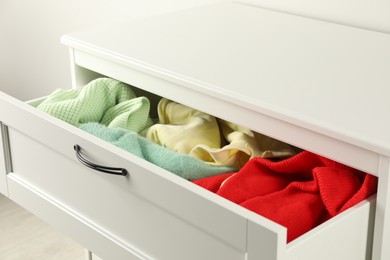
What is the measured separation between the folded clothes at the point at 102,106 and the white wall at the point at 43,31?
46 cm

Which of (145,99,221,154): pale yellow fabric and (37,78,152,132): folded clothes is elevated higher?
(37,78,152,132): folded clothes

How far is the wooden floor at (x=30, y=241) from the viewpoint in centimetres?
184

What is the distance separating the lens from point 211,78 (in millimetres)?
1030

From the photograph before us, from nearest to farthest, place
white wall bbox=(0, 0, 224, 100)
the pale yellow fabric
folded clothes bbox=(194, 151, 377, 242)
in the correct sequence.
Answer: folded clothes bbox=(194, 151, 377, 242) < the pale yellow fabric < white wall bbox=(0, 0, 224, 100)

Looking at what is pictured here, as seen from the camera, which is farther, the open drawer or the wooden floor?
the wooden floor

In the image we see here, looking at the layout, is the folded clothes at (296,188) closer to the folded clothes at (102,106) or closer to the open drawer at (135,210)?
the open drawer at (135,210)

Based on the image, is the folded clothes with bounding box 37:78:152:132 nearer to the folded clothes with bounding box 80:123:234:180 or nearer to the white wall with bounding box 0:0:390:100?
the folded clothes with bounding box 80:123:234:180

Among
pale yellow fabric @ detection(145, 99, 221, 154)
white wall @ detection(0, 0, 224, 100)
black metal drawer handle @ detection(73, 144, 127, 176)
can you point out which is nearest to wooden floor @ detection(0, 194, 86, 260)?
white wall @ detection(0, 0, 224, 100)

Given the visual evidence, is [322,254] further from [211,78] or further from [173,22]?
[173,22]

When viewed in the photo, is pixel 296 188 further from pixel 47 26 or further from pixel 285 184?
pixel 47 26

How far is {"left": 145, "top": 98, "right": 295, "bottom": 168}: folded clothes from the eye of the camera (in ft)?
3.49

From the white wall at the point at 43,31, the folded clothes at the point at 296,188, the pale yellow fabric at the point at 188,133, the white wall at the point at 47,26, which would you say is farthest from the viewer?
the white wall at the point at 43,31

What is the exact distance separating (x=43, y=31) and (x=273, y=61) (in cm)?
107

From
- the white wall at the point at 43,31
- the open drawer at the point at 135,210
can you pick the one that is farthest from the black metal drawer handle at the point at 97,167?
the white wall at the point at 43,31
